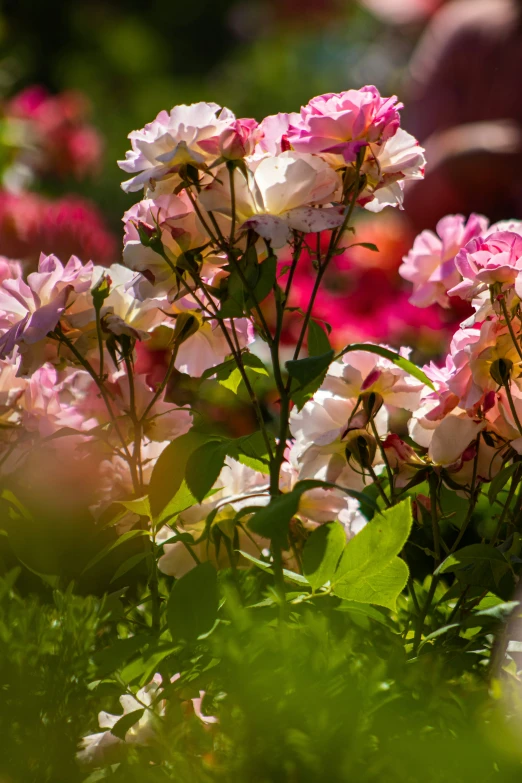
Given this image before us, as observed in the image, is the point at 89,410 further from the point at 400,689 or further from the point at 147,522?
the point at 400,689

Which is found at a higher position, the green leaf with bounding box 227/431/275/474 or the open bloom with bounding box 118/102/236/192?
the open bloom with bounding box 118/102/236/192

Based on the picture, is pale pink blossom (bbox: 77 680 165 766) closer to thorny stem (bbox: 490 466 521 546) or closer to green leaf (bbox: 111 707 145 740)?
green leaf (bbox: 111 707 145 740)

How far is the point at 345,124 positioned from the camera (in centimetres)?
31

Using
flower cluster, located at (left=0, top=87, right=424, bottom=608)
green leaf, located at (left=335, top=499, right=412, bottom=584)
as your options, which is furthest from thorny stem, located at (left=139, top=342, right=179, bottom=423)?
green leaf, located at (left=335, top=499, right=412, bottom=584)

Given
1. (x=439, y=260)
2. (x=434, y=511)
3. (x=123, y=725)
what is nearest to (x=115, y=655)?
(x=123, y=725)

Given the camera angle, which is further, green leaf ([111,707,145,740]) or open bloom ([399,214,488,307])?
open bloom ([399,214,488,307])

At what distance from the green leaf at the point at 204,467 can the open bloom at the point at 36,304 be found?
2.8 inches

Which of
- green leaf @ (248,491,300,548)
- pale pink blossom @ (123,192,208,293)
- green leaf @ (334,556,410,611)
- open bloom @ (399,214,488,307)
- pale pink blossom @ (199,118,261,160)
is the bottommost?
green leaf @ (334,556,410,611)

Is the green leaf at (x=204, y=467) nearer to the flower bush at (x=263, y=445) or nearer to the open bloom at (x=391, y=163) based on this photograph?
the flower bush at (x=263, y=445)

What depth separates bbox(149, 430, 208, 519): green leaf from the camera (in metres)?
0.33

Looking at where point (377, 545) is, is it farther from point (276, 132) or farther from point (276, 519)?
point (276, 132)

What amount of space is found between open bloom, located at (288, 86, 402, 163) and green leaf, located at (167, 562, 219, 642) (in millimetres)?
141

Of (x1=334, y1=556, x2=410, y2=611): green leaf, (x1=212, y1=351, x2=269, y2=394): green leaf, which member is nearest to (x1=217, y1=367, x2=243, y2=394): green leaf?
(x1=212, y1=351, x2=269, y2=394): green leaf

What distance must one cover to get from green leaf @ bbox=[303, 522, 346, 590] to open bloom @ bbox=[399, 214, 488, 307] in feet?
0.48
